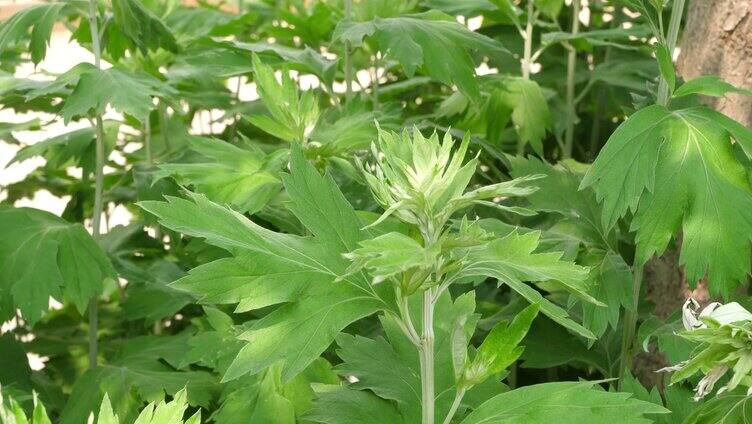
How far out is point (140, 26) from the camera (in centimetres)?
172

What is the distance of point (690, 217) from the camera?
1280mm

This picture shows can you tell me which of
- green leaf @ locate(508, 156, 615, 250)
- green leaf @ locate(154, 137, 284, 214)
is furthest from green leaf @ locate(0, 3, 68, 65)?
green leaf @ locate(508, 156, 615, 250)

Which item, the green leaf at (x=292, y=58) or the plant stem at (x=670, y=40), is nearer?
the plant stem at (x=670, y=40)

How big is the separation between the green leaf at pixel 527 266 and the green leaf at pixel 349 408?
21 centimetres

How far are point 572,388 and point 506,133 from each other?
4.05 feet

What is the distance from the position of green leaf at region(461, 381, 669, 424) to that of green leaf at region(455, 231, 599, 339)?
0.06 m

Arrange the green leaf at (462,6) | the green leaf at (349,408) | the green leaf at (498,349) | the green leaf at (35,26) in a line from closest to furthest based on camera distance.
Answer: the green leaf at (498,349)
the green leaf at (349,408)
the green leaf at (35,26)
the green leaf at (462,6)

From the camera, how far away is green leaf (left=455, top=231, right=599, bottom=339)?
3.19 feet

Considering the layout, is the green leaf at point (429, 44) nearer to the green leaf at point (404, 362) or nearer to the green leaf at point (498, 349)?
the green leaf at point (404, 362)

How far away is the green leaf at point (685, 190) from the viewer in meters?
1.27

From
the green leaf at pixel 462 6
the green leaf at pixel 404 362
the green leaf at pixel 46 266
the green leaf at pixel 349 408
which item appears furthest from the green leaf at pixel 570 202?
the green leaf at pixel 46 266

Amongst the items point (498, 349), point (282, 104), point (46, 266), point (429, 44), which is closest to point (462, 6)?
point (429, 44)

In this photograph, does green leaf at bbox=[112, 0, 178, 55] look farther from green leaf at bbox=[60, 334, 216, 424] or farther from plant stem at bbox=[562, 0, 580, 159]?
plant stem at bbox=[562, 0, 580, 159]

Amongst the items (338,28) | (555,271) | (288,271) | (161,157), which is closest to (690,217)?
(555,271)
